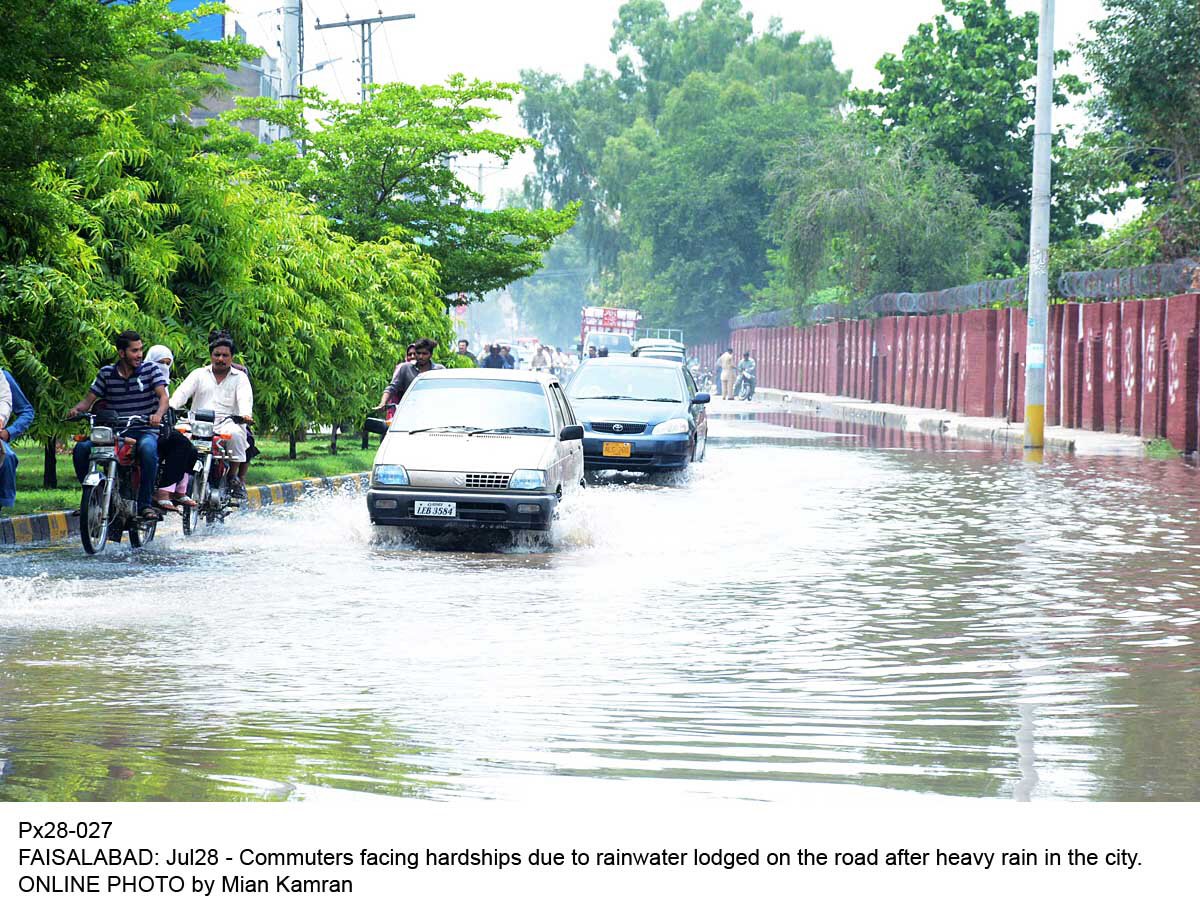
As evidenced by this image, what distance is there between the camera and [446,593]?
1233cm

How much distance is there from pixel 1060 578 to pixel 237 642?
20.7ft

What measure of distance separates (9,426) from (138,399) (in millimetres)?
1695

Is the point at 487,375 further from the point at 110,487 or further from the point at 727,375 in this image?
the point at 727,375

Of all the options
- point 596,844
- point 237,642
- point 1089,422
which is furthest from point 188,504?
point 1089,422

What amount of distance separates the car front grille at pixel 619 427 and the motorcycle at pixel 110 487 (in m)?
9.36

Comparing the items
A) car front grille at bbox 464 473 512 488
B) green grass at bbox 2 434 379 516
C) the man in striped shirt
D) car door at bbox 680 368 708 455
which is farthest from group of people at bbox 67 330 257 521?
car door at bbox 680 368 708 455

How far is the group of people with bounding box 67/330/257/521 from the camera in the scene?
14.8 meters

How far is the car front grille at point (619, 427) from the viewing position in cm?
2377

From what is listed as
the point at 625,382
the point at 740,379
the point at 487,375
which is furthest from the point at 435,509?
the point at 740,379

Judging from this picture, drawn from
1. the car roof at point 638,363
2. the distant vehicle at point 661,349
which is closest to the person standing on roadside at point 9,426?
the car roof at point 638,363

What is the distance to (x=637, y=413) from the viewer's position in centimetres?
2414

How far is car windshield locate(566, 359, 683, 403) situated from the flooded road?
774 cm

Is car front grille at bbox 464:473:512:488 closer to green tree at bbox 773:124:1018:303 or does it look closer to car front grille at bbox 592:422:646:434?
car front grille at bbox 592:422:646:434

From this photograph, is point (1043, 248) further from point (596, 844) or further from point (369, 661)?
point (596, 844)
